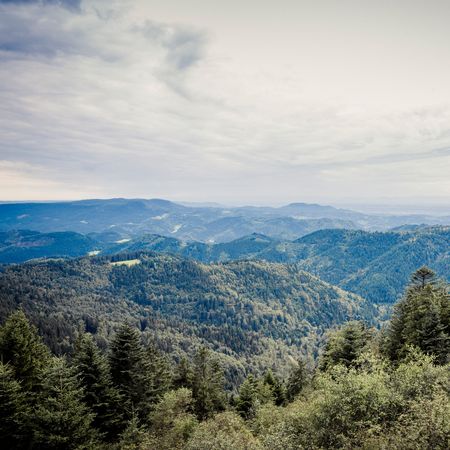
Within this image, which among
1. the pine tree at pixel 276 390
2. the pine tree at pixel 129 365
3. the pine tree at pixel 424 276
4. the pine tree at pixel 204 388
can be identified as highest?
the pine tree at pixel 424 276

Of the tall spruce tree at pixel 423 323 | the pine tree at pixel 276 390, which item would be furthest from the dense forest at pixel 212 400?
the pine tree at pixel 276 390

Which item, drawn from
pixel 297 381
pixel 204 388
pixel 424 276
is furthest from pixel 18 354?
pixel 424 276

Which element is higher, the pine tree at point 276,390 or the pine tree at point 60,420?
the pine tree at point 60,420

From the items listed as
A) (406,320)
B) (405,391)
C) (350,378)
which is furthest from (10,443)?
(406,320)

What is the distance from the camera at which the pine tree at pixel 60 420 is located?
32.8 meters

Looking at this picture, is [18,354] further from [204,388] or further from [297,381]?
[297,381]

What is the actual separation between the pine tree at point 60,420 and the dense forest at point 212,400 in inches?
4.1

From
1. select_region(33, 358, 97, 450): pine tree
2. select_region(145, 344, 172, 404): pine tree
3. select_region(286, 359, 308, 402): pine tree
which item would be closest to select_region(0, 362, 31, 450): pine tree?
select_region(33, 358, 97, 450): pine tree

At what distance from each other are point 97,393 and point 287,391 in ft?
183

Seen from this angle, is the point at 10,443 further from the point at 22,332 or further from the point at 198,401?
the point at 198,401

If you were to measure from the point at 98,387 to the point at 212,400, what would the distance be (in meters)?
29.5

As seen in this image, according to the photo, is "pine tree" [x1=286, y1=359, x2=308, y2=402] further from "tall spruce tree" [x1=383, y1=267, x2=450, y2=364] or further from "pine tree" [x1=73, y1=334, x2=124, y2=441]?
"pine tree" [x1=73, y1=334, x2=124, y2=441]

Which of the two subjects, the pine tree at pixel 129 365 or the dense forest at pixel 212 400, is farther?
the pine tree at pixel 129 365

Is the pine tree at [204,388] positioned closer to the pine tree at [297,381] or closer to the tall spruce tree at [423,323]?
the pine tree at [297,381]
